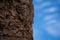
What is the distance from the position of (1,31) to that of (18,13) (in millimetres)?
418

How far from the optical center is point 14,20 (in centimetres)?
305

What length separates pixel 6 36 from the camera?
2.97m

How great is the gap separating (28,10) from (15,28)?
475 mm

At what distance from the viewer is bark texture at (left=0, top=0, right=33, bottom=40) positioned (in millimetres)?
2963

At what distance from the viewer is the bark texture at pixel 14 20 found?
117 inches

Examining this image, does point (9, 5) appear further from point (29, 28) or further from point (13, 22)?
point (29, 28)

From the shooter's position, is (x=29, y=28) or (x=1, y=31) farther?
(x=29, y=28)

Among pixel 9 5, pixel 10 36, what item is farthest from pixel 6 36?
pixel 9 5

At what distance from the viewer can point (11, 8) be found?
3.07m

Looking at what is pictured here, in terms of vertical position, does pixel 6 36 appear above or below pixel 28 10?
below

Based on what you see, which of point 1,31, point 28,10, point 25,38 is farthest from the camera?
point 28,10

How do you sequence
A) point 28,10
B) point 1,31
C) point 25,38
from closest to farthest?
point 1,31 → point 25,38 → point 28,10

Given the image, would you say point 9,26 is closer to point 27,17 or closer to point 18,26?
point 18,26

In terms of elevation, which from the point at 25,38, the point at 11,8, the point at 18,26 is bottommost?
the point at 25,38
